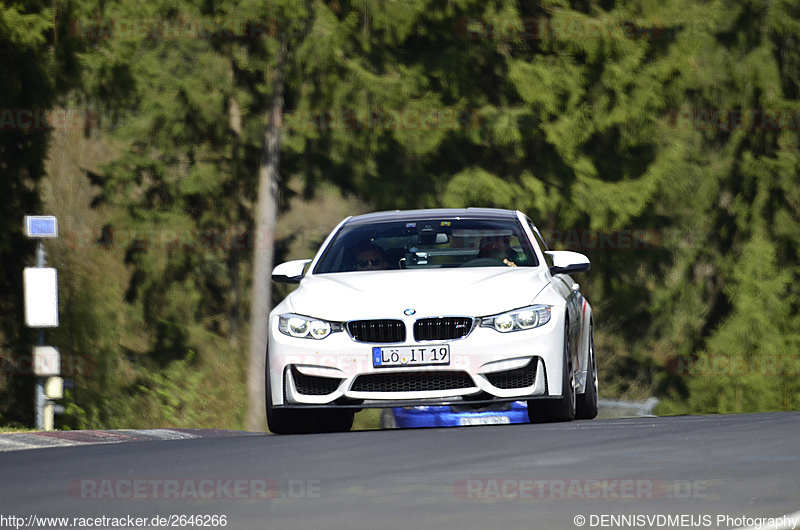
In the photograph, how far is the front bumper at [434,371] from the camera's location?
9.35 meters

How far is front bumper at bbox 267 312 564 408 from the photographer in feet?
30.7

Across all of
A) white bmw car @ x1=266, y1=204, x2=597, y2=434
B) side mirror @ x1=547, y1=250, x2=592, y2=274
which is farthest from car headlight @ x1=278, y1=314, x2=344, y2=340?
side mirror @ x1=547, y1=250, x2=592, y2=274

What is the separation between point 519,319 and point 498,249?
1.35 metres

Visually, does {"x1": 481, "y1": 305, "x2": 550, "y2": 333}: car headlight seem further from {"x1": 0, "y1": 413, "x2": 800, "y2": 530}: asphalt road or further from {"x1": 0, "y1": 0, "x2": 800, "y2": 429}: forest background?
{"x1": 0, "y1": 0, "x2": 800, "y2": 429}: forest background

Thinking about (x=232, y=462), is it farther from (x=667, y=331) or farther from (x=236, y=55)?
(x=667, y=331)

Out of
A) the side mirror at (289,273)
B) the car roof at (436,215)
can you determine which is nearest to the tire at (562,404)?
the car roof at (436,215)

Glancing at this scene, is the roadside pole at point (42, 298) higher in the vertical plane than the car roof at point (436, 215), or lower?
lower

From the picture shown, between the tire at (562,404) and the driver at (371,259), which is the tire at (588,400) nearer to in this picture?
the tire at (562,404)

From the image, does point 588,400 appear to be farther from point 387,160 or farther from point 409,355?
point 387,160

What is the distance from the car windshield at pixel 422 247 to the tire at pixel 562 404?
1.02 m

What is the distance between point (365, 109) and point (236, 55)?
3.33 m

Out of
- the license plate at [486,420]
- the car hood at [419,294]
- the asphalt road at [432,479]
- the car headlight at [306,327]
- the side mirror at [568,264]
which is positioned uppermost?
the side mirror at [568,264]

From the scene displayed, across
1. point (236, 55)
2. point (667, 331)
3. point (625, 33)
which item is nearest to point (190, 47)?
point (236, 55)

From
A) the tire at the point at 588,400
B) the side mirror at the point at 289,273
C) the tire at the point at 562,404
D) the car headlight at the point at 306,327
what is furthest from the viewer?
the tire at the point at 588,400
